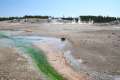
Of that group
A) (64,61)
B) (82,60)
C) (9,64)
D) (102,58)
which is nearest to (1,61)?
(9,64)

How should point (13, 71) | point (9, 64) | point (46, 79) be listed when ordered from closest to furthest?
1. point (46, 79)
2. point (13, 71)
3. point (9, 64)

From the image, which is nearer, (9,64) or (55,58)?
(9,64)

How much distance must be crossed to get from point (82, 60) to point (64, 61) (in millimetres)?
1724

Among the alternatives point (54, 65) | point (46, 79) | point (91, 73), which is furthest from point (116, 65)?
point (46, 79)

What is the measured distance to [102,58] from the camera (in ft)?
86.7

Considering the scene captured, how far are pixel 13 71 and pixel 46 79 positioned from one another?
113 inches

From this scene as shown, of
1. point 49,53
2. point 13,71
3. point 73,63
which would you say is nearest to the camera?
point 13,71

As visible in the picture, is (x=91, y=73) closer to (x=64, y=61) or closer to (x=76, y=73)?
(x=76, y=73)

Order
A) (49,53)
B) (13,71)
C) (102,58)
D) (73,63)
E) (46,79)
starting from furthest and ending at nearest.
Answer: (49,53) → (102,58) → (73,63) → (13,71) → (46,79)

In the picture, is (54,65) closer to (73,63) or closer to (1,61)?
(73,63)

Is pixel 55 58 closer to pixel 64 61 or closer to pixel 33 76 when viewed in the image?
pixel 64 61

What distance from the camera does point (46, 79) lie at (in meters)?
18.7

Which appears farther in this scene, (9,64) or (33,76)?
(9,64)

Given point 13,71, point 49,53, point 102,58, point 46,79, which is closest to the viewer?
point 46,79
